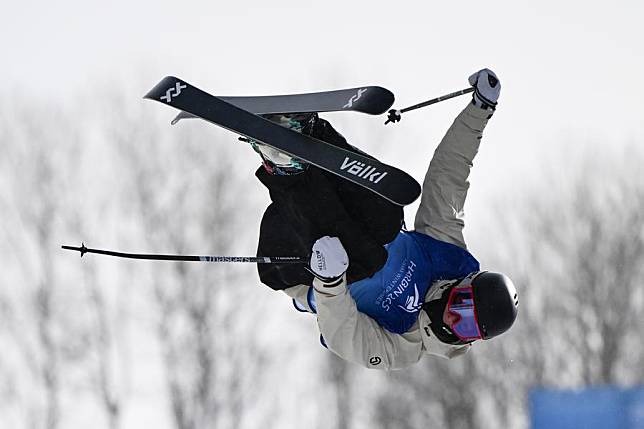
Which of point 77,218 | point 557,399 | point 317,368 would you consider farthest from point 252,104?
point 317,368

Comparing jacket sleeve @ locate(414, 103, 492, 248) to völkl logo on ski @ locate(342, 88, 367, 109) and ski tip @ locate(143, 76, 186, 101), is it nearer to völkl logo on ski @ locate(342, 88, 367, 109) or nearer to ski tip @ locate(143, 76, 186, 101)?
völkl logo on ski @ locate(342, 88, 367, 109)

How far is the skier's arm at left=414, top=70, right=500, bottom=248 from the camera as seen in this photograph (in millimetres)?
5250

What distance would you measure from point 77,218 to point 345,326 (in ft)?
36.3

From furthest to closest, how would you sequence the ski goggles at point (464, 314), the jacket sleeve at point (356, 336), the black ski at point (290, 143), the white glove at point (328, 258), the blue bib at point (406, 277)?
1. the blue bib at point (406, 277)
2. the ski goggles at point (464, 314)
3. the jacket sleeve at point (356, 336)
4. the white glove at point (328, 258)
5. the black ski at point (290, 143)

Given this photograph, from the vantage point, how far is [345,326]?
4.90 meters

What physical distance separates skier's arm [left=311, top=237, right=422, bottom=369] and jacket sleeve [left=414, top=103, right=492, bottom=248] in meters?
0.46

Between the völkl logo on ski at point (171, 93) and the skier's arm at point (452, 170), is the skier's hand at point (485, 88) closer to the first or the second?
the skier's arm at point (452, 170)

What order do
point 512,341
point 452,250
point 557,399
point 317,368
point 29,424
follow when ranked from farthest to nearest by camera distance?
point 512,341, point 317,368, point 29,424, point 557,399, point 452,250

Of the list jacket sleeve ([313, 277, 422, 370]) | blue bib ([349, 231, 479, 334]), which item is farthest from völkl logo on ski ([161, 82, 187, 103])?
blue bib ([349, 231, 479, 334])

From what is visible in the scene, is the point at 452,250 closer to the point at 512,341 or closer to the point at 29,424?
the point at 29,424

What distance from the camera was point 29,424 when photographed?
15.3 m

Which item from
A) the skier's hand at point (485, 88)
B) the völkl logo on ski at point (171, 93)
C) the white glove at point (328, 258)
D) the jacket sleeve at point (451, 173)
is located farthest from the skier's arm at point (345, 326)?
the skier's hand at point (485, 88)

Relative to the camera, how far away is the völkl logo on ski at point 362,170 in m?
4.60

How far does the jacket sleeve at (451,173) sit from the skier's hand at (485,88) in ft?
0.10
